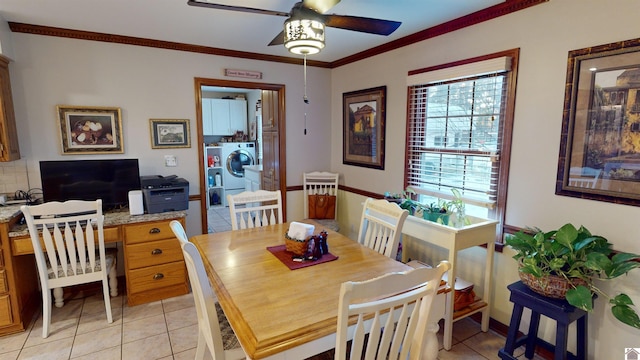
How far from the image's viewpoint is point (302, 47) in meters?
1.81

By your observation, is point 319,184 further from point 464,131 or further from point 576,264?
point 576,264

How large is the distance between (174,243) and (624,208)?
3230 mm

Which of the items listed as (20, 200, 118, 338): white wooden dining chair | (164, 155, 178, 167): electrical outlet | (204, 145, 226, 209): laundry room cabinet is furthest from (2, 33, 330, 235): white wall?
(204, 145, 226, 209): laundry room cabinet

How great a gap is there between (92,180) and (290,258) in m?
2.18

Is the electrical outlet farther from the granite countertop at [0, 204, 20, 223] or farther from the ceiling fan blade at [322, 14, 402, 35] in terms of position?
the ceiling fan blade at [322, 14, 402, 35]

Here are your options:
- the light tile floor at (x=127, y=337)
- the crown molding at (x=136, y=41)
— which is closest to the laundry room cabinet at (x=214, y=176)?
the crown molding at (x=136, y=41)

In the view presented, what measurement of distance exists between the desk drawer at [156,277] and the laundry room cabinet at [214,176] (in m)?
3.53

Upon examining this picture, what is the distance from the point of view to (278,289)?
1.50m

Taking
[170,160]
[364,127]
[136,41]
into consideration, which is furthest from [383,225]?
[136,41]

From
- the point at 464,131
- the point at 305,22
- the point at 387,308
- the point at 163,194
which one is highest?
the point at 305,22

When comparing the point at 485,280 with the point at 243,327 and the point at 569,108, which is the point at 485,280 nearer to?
the point at 569,108

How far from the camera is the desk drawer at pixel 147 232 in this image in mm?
2773

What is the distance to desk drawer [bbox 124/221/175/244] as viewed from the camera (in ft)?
9.10

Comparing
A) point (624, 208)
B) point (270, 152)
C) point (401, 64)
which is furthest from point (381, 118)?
point (624, 208)
